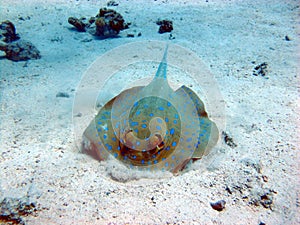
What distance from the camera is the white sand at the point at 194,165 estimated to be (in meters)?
2.15

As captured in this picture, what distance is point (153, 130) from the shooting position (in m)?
2.89

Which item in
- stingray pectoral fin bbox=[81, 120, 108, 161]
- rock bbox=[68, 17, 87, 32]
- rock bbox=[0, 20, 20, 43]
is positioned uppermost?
rock bbox=[68, 17, 87, 32]

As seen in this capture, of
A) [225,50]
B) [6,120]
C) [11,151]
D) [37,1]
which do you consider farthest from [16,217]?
[37,1]

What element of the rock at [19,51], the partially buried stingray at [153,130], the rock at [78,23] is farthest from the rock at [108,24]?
the partially buried stingray at [153,130]

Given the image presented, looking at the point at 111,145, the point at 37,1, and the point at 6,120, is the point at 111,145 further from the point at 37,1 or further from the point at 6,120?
the point at 37,1

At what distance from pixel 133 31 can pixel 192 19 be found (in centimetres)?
235

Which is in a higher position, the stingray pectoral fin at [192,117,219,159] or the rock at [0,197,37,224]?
the stingray pectoral fin at [192,117,219,159]

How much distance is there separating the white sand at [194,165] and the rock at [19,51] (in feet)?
0.64

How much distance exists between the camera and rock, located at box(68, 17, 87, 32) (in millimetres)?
6613

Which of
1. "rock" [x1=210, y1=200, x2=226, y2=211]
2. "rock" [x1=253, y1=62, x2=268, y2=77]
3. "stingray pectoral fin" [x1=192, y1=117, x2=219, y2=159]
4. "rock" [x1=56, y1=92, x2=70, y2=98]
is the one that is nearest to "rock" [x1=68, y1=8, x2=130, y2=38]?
"rock" [x1=56, y1=92, x2=70, y2=98]

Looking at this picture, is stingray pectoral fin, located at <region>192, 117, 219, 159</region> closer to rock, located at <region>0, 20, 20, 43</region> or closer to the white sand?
the white sand

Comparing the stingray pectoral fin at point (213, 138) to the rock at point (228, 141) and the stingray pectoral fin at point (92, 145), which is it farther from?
the stingray pectoral fin at point (92, 145)

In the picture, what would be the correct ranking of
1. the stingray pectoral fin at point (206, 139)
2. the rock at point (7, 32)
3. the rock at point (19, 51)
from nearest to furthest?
the stingray pectoral fin at point (206, 139) < the rock at point (19, 51) < the rock at point (7, 32)

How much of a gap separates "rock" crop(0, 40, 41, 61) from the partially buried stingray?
3146 millimetres
